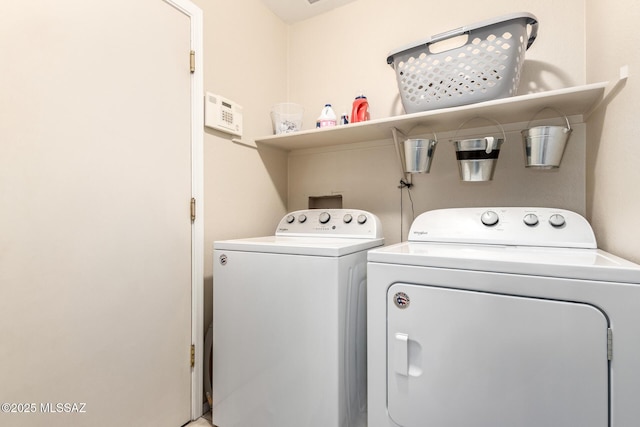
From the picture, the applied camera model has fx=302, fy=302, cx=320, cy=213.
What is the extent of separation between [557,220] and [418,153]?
2.10 ft

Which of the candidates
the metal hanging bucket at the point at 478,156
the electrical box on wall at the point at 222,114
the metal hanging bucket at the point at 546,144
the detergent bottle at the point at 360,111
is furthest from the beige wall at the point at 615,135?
the electrical box on wall at the point at 222,114

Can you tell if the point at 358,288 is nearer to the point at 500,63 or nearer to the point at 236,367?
the point at 236,367

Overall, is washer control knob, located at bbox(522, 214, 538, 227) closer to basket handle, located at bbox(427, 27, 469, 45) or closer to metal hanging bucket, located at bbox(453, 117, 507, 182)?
metal hanging bucket, located at bbox(453, 117, 507, 182)

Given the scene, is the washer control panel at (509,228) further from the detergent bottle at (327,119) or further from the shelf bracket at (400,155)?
the detergent bottle at (327,119)

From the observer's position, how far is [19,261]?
3.14 ft

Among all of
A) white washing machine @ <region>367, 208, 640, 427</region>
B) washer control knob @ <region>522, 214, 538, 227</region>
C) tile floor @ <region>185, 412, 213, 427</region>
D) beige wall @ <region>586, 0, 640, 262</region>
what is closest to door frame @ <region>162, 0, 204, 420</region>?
tile floor @ <region>185, 412, 213, 427</region>

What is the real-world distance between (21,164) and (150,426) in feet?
3.82

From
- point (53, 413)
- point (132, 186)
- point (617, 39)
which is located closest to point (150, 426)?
point (53, 413)

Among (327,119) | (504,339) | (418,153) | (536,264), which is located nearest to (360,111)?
(327,119)

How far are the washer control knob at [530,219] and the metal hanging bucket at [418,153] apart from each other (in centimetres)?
49

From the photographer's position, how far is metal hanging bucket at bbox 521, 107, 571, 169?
1.27m

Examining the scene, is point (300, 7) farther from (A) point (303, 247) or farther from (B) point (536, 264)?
(B) point (536, 264)

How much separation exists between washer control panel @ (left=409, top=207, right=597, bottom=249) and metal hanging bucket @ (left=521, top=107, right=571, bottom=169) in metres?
0.21

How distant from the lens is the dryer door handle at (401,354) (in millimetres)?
988
